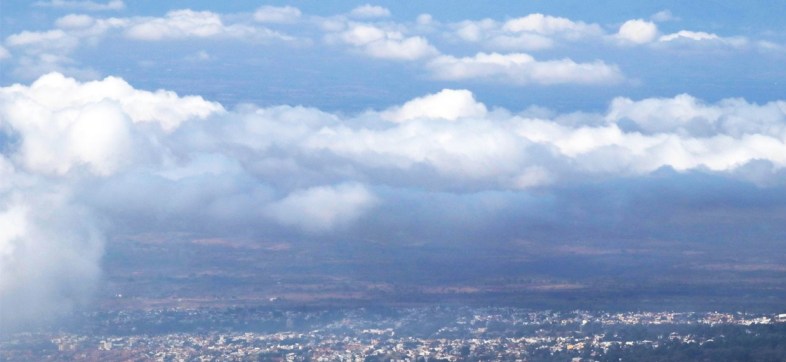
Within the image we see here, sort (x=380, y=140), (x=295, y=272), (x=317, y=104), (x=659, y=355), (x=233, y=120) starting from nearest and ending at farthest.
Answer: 1. (x=659, y=355)
2. (x=295, y=272)
3. (x=380, y=140)
4. (x=233, y=120)
5. (x=317, y=104)

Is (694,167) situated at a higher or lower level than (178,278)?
higher

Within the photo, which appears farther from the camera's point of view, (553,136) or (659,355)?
(553,136)

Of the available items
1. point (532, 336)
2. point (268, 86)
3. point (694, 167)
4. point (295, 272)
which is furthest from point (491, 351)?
point (268, 86)

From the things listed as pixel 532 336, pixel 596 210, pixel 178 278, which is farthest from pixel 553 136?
pixel 532 336

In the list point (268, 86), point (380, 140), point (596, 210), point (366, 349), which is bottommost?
point (366, 349)

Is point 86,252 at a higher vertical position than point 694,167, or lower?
lower

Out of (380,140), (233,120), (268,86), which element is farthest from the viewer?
(268,86)

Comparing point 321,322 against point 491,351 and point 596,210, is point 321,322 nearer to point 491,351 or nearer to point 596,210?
point 491,351

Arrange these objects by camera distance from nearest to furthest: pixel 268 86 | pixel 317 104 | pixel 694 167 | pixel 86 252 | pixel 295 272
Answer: pixel 86 252 < pixel 295 272 < pixel 694 167 < pixel 317 104 < pixel 268 86

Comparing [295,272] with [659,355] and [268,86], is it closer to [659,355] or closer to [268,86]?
[659,355]
